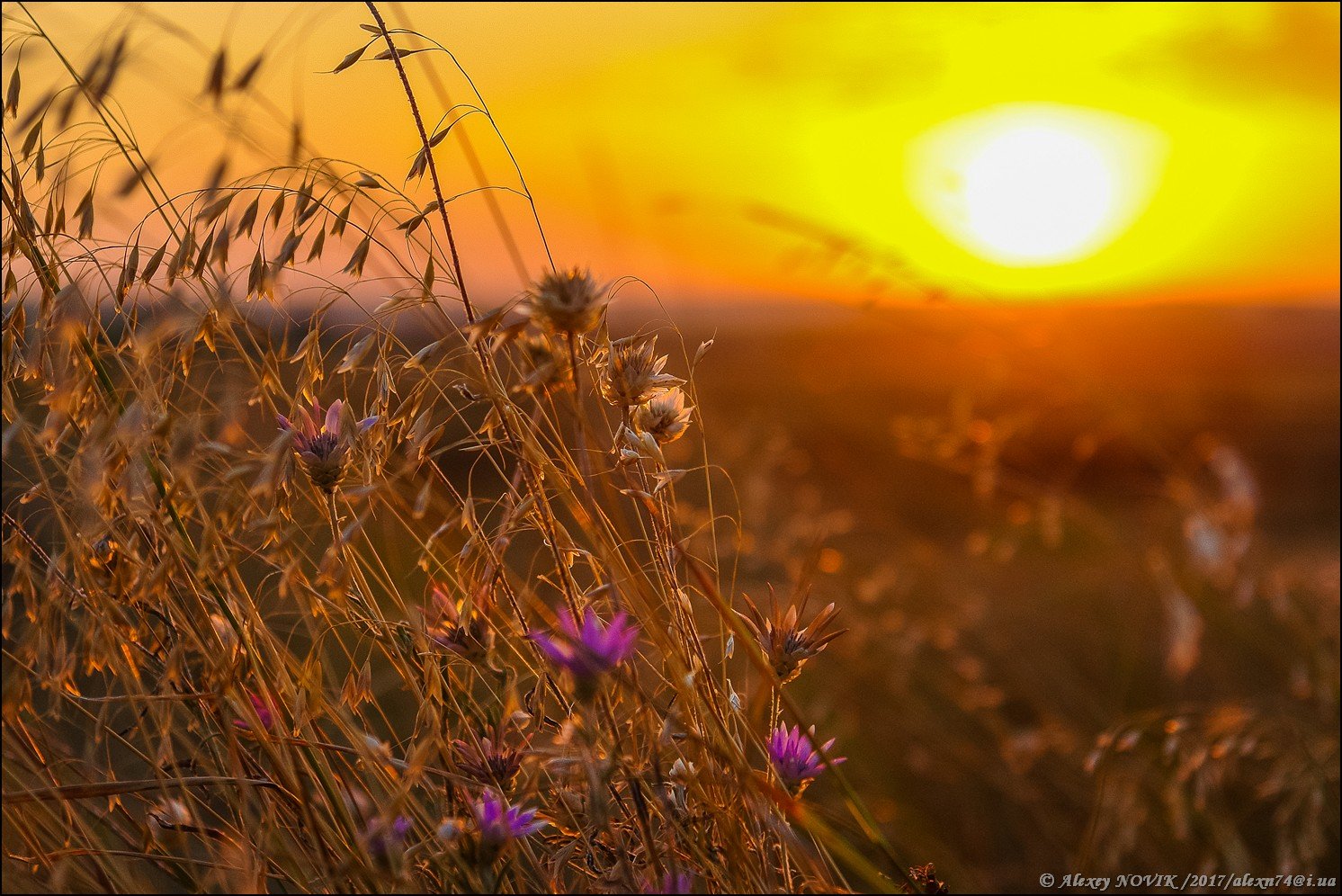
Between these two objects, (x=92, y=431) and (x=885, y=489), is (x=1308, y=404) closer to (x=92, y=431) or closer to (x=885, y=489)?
(x=885, y=489)

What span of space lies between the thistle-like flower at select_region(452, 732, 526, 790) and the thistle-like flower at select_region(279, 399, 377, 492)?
303 mm

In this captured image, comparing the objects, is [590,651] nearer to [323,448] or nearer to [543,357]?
[543,357]

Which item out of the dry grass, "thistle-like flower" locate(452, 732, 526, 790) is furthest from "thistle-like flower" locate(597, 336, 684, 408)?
"thistle-like flower" locate(452, 732, 526, 790)

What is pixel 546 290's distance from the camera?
2.79 feet

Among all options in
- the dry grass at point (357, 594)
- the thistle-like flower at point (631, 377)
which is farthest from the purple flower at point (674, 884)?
the thistle-like flower at point (631, 377)

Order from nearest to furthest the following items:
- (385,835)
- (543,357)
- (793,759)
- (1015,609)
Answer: (385,835) → (543,357) → (793,759) → (1015,609)

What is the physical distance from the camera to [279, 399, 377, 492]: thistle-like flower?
99 centimetres

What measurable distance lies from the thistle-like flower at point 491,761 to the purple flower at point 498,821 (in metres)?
0.02

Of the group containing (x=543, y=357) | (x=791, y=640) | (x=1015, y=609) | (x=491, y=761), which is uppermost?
(x=543, y=357)

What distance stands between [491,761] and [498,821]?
0.11 m

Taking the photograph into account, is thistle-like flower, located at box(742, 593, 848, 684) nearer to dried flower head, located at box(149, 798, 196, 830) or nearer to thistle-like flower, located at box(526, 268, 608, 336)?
thistle-like flower, located at box(526, 268, 608, 336)

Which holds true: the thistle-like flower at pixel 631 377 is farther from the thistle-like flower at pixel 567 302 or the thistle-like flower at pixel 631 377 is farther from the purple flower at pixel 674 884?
the purple flower at pixel 674 884

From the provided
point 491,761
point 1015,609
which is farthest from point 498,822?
point 1015,609

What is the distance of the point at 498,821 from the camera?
2.68 ft
